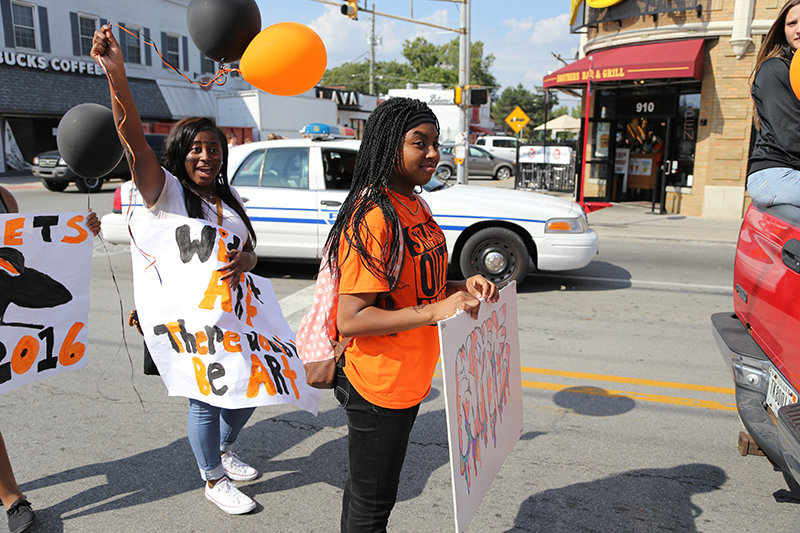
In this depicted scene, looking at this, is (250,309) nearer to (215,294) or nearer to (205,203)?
(215,294)

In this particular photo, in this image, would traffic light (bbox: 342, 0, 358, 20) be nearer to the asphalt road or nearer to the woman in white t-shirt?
the asphalt road

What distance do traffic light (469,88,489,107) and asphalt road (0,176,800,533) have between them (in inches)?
475

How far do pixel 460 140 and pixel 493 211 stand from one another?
33.7 feet

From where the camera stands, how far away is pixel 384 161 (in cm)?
205

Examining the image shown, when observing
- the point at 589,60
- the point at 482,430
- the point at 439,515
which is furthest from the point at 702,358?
the point at 589,60

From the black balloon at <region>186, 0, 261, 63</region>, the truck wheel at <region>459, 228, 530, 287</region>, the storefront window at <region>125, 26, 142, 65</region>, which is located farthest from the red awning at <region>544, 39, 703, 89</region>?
the storefront window at <region>125, 26, 142, 65</region>

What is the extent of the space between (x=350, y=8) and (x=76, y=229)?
43.7 ft

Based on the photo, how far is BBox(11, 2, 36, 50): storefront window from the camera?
24.7 metres

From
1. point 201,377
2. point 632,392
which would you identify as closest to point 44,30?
point 201,377

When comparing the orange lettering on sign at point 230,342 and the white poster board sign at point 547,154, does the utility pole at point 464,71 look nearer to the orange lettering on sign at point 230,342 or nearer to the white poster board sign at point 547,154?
the white poster board sign at point 547,154

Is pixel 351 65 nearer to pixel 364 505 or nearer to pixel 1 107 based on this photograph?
pixel 1 107

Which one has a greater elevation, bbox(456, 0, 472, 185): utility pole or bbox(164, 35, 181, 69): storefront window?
bbox(164, 35, 181, 69): storefront window

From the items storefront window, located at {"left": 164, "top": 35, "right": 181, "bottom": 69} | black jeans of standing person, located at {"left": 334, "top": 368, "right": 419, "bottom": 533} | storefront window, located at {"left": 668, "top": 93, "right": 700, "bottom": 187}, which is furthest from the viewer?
storefront window, located at {"left": 164, "top": 35, "right": 181, "bottom": 69}

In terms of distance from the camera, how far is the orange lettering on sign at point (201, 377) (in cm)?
285
